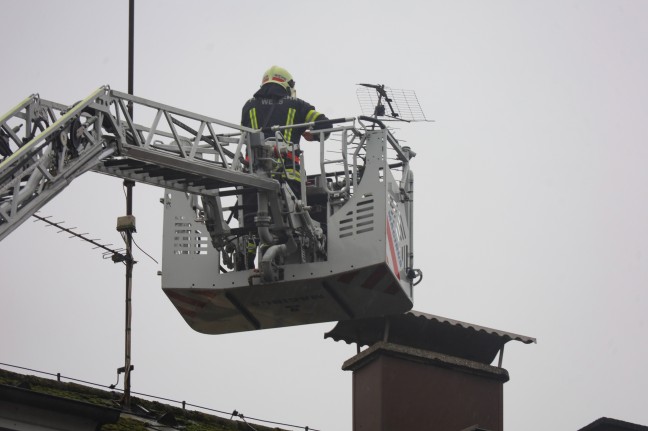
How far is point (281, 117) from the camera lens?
28.2 m

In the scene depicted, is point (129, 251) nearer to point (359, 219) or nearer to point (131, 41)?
point (359, 219)

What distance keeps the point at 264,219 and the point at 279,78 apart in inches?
104

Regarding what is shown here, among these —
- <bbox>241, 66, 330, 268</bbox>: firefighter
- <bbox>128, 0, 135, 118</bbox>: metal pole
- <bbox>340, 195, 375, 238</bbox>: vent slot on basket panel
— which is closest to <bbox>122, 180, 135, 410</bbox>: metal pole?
<bbox>241, 66, 330, 268</bbox>: firefighter

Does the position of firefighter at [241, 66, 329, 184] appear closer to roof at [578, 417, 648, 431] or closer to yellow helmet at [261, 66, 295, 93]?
yellow helmet at [261, 66, 295, 93]

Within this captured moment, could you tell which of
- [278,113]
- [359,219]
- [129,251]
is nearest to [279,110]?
[278,113]

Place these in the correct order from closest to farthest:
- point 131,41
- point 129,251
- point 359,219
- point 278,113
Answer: point 359,219 < point 278,113 < point 129,251 < point 131,41

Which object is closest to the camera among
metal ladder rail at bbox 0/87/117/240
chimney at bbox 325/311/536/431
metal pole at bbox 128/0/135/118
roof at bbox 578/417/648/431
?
metal ladder rail at bbox 0/87/117/240

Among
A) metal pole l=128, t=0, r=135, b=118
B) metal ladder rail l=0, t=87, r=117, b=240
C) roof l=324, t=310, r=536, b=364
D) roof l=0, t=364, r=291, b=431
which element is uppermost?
metal pole l=128, t=0, r=135, b=118

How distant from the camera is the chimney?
1200 inches

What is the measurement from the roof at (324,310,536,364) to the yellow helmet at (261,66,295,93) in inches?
183

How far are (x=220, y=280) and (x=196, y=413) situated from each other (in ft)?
6.50

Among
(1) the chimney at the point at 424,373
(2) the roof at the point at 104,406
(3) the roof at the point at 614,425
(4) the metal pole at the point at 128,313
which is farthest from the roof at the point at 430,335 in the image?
(4) the metal pole at the point at 128,313

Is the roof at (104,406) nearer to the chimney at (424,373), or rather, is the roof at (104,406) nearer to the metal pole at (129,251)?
the metal pole at (129,251)

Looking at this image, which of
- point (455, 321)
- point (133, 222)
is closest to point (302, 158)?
point (133, 222)
